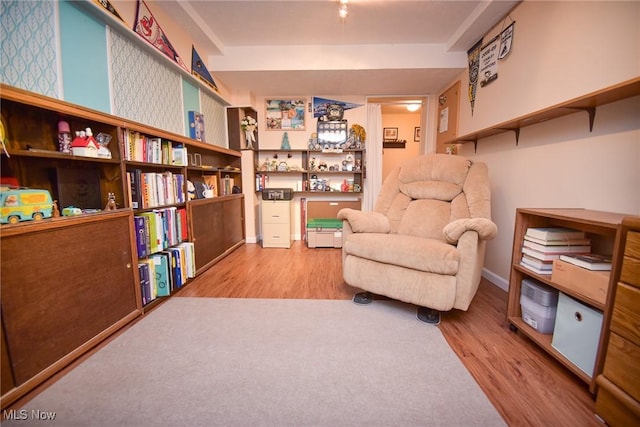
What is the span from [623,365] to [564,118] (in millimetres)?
1381

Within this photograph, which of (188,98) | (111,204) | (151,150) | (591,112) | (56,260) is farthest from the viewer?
(188,98)

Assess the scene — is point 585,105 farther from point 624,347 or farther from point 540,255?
point 624,347

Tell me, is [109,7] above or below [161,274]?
above

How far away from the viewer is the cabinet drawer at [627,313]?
0.79 meters

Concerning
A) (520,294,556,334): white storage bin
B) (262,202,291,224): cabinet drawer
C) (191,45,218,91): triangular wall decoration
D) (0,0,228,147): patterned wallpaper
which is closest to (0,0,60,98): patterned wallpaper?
(0,0,228,147): patterned wallpaper

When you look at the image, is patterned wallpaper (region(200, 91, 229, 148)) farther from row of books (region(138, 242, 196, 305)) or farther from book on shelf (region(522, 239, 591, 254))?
book on shelf (region(522, 239, 591, 254))

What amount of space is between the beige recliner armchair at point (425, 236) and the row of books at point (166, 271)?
1305 millimetres

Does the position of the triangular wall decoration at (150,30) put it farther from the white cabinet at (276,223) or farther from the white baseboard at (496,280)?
the white baseboard at (496,280)

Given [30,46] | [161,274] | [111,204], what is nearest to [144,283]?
[161,274]

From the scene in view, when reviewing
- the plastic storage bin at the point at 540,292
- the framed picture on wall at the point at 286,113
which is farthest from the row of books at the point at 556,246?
the framed picture on wall at the point at 286,113

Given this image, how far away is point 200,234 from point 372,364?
1.84 meters

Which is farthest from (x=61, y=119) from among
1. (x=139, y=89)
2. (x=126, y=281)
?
(x=126, y=281)

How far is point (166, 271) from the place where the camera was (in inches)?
69.6

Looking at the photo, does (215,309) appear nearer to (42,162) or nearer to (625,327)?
(42,162)
